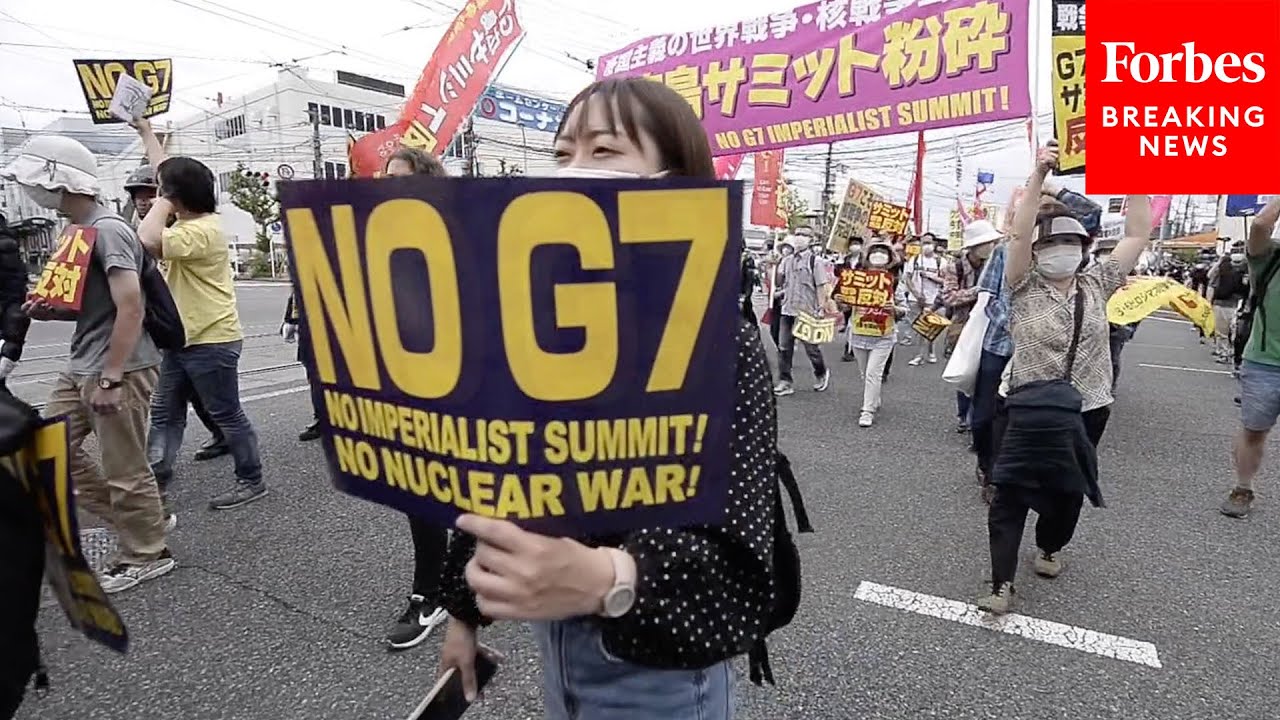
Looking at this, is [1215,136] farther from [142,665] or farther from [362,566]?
[142,665]

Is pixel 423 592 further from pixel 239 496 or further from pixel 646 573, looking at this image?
pixel 646 573

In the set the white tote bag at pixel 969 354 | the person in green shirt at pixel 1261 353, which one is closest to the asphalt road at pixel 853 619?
the person in green shirt at pixel 1261 353

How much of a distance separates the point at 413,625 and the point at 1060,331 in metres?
2.73

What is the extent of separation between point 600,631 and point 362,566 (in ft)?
7.95

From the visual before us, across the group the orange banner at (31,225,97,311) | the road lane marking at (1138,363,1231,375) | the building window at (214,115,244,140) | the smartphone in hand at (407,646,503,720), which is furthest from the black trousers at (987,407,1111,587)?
the building window at (214,115,244,140)

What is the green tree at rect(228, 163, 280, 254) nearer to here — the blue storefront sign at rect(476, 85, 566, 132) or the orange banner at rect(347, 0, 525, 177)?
the blue storefront sign at rect(476, 85, 566, 132)

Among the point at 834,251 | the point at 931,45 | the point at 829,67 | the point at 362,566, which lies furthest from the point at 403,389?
the point at 834,251

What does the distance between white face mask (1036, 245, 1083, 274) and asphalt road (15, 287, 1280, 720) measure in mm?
1337

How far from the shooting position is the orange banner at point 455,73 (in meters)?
6.24

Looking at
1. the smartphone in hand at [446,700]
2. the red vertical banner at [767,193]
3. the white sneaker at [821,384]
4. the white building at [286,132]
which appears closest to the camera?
the smartphone in hand at [446,700]

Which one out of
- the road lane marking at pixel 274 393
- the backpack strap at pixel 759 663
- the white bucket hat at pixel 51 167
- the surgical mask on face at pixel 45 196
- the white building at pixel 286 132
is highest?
the white building at pixel 286 132

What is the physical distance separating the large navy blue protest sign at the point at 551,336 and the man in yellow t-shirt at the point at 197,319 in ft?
9.83

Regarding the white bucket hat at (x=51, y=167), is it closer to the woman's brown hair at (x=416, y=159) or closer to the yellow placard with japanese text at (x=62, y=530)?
the woman's brown hair at (x=416, y=159)

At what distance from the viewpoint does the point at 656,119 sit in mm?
996
